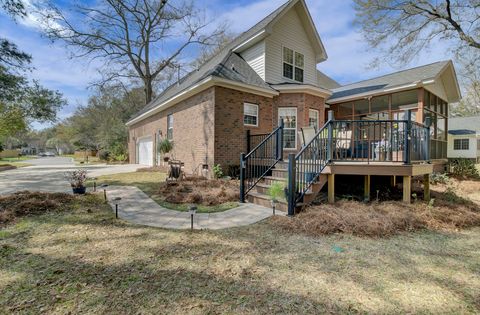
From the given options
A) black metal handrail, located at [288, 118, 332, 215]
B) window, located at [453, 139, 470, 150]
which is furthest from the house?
window, located at [453, 139, 470, 150]

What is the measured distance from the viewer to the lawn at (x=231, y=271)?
222cm

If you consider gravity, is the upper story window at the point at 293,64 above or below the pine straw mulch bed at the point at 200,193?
above

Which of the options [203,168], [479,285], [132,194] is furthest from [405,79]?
[132,194]

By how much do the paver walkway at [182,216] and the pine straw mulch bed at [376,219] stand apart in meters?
0.67

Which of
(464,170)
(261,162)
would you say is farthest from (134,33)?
(464,170)

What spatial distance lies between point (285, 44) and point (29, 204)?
12.0 meters

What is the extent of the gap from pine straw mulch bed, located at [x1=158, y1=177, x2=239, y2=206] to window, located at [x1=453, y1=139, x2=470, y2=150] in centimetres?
2658

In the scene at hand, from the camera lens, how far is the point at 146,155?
728 inches

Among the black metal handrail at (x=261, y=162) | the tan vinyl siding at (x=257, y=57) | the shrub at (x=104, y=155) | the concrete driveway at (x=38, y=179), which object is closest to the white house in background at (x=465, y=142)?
the tan vinyl siding at (x=257, y=57)

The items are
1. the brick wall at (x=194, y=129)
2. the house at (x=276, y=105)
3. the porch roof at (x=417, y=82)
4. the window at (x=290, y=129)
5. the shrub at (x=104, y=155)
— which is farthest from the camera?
the shrub at (x=104, y=155)

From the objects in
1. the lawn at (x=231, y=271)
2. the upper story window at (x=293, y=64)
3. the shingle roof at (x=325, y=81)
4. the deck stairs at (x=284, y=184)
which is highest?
the shingle roof at (x=325, y=81)

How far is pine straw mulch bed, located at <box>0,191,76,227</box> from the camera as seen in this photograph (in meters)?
4.83

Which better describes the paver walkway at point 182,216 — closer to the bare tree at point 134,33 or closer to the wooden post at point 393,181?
the wooden post at point 393,181

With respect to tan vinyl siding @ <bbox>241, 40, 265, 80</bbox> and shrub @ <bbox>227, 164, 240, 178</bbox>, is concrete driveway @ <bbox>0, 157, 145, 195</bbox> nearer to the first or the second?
shrub @ <bbox>227, 164, 240, 178</bbox>
